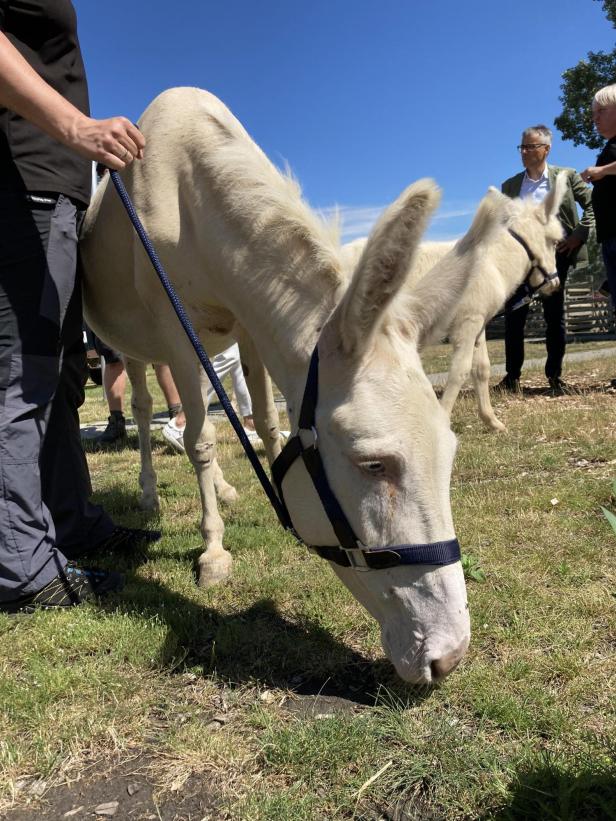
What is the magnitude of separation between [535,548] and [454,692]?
1340 millimetres

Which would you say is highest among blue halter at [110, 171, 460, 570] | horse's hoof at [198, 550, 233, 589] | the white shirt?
the white shirt

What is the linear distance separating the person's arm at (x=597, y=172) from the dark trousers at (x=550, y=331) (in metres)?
2.02

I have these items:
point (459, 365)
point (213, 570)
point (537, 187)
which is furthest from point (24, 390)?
point (537, 187)

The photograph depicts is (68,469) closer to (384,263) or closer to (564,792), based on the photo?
(384,263)

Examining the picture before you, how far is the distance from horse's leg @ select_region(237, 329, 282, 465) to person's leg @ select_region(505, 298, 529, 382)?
17.7 feet

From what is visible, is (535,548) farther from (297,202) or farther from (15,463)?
(15,463)

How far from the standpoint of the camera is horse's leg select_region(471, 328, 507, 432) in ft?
20.2

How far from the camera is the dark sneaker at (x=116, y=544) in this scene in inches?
140

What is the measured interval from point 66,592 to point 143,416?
260 centimetres

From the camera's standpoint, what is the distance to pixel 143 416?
5.26m

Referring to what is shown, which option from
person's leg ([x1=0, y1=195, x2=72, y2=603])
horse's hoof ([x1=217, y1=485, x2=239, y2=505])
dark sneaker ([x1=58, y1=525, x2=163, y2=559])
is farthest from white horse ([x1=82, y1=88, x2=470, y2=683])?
Result: horse's hoof ([x1=217, y1=485, x2=239, y2=505])

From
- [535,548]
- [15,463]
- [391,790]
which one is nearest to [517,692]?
[391,790]

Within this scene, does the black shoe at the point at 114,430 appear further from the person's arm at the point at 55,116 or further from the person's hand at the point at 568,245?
the person's hand at the point at 568,245

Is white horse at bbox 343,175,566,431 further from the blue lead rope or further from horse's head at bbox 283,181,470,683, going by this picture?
horse's head at bbox 283,181,470,683
